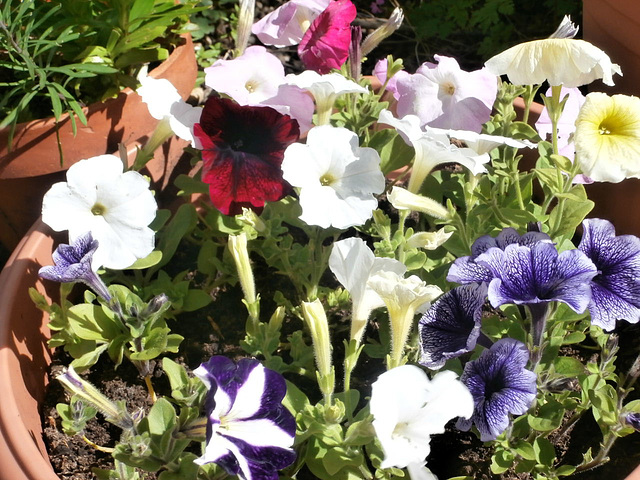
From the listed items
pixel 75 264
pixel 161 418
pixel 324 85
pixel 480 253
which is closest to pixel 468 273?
pixel 480 253

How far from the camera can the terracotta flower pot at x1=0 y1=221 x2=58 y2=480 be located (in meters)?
0.97

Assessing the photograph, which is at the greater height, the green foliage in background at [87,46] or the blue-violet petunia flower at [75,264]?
the green foliage in background at [87,46]

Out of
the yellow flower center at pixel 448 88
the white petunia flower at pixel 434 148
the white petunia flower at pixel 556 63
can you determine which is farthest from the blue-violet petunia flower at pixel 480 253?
the yellow flower center at pixel 448 88

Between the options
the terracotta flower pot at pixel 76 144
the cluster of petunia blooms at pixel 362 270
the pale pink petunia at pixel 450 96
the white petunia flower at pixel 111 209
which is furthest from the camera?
the terracotta flower pot at pixel 76 144

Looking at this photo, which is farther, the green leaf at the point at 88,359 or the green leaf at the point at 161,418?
the green leaf at the point at 88,359

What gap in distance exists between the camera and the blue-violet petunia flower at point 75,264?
1011 millimetres

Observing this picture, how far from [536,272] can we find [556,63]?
0.28 meters

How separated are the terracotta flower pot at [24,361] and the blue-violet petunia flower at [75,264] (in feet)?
0.55

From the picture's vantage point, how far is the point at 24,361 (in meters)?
1.15

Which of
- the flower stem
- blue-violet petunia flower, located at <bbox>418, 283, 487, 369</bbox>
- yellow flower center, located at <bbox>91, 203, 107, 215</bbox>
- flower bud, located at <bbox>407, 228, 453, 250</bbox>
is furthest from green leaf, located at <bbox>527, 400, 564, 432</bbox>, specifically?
yellow flower center, located at <bbox>91, 203, 107, 215</bbox>

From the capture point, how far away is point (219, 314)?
4.34 ft

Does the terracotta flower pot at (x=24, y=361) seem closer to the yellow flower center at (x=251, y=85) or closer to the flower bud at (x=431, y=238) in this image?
the yellow flower center at (x=251, y=85)

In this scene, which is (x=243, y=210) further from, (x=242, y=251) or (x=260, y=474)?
(x=260, y=474)

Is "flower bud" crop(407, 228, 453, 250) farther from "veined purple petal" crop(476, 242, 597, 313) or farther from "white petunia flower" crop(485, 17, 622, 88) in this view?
"white petunia flower" crop(485, 17, 622, 88)
